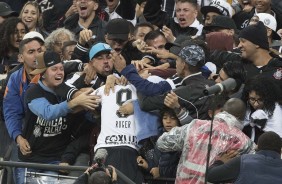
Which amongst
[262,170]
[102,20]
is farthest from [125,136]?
[102,20]

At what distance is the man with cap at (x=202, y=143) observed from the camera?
12078 mm

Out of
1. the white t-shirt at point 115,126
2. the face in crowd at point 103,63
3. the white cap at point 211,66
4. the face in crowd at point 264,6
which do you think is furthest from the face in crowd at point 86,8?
the white t-shirt at point 115,126

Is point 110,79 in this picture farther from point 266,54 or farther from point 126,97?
point 266,54

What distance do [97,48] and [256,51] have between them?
181 cm

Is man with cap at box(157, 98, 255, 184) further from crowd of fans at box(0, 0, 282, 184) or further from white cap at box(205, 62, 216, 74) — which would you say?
white cap at box(205, 62, 216, 74)

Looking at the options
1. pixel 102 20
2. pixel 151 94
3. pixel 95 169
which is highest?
pixel 102 20

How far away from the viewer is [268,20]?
15414 millimetres

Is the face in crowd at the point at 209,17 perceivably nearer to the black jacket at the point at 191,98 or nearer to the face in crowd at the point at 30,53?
the face in crowd at the point at 30,53

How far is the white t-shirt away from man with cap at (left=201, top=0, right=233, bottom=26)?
363cm

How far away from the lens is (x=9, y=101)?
1441 centimetres

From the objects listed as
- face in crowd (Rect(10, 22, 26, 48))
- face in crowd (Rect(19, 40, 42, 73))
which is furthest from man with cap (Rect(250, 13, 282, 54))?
face in crowd (Rect(10, 22, 26, 48))

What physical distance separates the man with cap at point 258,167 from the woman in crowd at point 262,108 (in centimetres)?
120

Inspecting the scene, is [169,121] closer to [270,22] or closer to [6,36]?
[270,22]

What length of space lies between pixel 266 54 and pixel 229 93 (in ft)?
2.53
